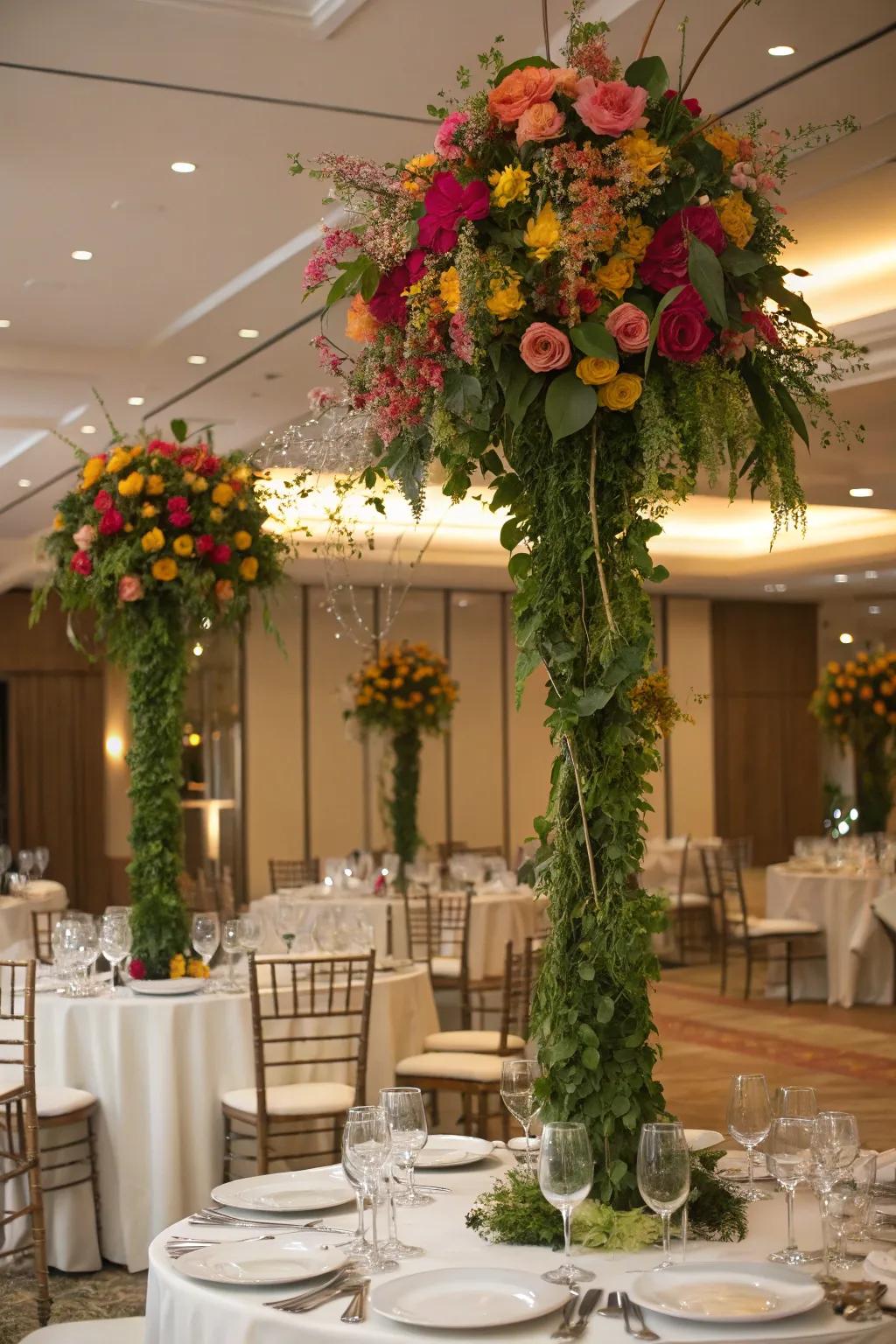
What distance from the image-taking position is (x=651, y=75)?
2.57 meters

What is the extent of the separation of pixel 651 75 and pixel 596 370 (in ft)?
1.67

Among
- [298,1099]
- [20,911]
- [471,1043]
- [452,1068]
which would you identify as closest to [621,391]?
[298,1099]

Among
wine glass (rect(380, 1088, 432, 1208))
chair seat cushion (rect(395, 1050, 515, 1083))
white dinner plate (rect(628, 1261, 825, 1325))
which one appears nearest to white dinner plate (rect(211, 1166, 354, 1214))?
wine glass (rect(380, 1088, 432, 1208))

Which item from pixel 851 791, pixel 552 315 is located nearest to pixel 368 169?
pixel 552 315

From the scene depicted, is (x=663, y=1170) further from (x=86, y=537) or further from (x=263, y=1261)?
(x=86, y=537)

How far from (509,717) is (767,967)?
19.0 feet

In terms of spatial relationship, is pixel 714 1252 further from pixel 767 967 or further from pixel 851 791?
pixel 851 791

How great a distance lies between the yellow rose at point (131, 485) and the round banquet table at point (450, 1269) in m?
3.72

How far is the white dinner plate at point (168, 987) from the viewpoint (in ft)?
19.0

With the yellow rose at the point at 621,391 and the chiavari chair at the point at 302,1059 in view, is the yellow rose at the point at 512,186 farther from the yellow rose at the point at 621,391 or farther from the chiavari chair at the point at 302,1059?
the chiavari chair at the point at 302,1059

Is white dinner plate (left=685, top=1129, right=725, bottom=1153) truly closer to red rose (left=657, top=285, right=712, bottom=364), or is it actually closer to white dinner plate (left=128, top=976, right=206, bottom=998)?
red rose (left=657, top=285, right=712, bottom=364)

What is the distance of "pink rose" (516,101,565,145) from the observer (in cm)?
247

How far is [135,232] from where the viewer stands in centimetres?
634

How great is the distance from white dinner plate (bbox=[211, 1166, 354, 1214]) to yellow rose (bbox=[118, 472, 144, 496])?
3490mm
